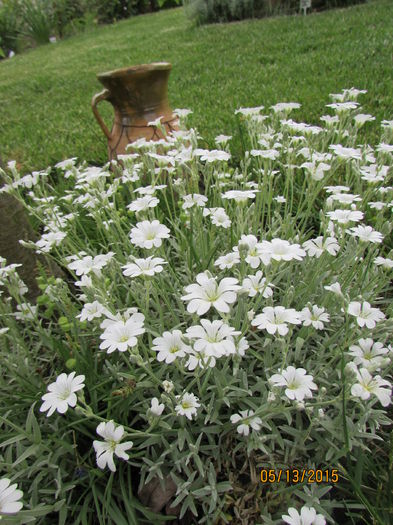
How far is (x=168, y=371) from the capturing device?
1632 mm

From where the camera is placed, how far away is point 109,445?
49.5 inches

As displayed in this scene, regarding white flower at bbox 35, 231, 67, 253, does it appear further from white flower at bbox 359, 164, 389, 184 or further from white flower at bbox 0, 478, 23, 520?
white flower at bbox 359, 164, 389, 184

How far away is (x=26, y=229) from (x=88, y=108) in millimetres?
3665

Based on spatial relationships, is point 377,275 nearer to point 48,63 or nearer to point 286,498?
point 286,498

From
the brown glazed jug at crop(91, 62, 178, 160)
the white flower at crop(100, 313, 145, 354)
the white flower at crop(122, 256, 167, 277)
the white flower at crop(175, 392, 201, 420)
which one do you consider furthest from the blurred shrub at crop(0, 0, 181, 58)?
the white flower at crop(175, 392, 201, 420)

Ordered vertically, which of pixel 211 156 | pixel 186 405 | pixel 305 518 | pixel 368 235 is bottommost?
pixel 305 518

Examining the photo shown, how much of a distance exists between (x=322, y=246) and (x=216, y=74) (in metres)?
4.59

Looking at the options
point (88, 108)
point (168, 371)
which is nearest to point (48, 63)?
point (88, 108)

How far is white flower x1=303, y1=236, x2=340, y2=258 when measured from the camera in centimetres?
161

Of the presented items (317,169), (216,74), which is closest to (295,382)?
(317,169)

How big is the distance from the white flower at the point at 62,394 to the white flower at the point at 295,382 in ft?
1.93

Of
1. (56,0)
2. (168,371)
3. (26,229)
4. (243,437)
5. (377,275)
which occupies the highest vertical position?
(56,0)

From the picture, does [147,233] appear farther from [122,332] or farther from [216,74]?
[216,74]

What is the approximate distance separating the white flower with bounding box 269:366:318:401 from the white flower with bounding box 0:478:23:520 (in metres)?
0.75
